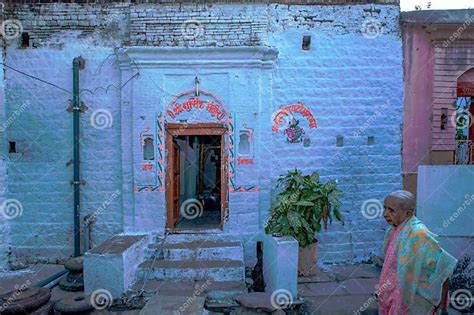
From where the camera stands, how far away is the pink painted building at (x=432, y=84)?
7.46m

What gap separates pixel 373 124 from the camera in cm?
746

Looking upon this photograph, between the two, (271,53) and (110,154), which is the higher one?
(271,53)

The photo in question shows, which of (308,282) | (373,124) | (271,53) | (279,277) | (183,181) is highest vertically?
(271,53)

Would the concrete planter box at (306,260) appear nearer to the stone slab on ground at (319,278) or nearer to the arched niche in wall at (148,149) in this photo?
the stone slab on ground at (319,278)

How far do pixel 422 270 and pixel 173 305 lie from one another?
320cm

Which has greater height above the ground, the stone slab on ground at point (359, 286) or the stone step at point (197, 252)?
the stone step at point (197, 252)

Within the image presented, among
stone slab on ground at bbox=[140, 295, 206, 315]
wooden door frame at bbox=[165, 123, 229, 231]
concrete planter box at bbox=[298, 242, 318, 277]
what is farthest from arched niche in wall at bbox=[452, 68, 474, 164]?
stone slab on ground at bbox=[140, 295, 206, 315]

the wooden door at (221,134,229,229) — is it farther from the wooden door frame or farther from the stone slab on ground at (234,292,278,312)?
the stone slab on ground at (234,292,278,312)

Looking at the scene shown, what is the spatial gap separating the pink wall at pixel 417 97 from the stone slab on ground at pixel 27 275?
23.5ft

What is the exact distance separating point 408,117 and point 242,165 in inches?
139

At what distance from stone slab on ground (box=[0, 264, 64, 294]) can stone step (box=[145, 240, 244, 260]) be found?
1.91m

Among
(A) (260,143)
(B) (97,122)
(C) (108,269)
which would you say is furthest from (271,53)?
(C) (108,269)

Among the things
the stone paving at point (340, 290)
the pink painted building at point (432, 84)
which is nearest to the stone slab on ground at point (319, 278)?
the stone paving at point (340, 290)

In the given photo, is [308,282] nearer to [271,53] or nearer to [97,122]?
[271,53]
